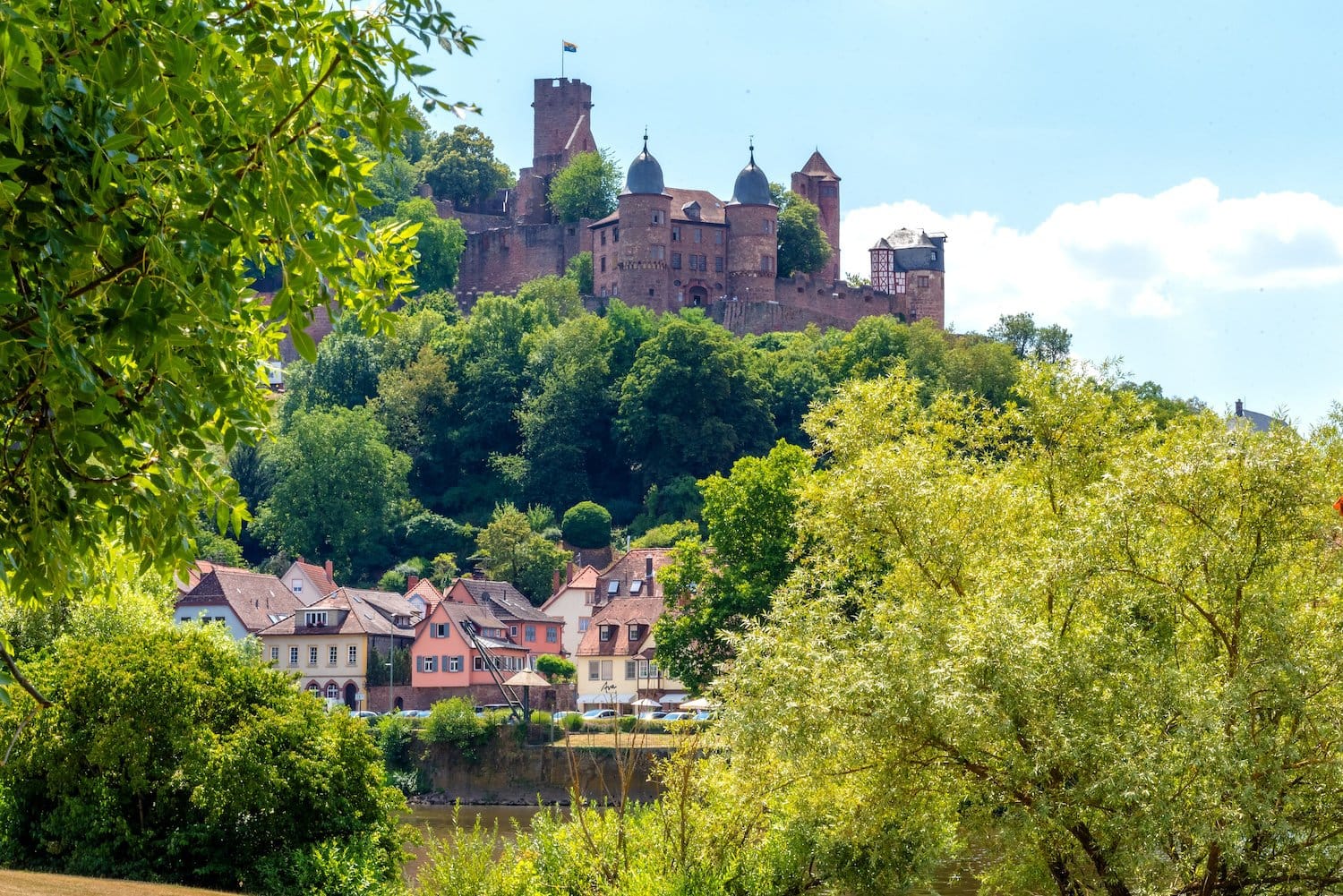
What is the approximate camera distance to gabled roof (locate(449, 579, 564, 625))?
80.4 meters

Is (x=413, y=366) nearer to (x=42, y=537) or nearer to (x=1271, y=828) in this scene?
(x=1271, y=828)

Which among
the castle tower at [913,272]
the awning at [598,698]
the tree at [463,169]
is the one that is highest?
the tree at [463,169]

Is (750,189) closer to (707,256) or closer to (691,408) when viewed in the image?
(707,256)

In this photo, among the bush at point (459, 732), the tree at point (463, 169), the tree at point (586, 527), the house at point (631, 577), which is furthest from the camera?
the tree at point (463, 169)

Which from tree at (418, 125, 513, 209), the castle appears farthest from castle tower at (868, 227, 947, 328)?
tree at (418, 125, 513, 209)

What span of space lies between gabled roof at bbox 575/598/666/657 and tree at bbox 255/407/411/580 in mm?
22977

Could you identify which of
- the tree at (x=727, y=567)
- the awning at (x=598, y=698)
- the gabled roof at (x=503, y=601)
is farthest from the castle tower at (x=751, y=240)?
the tree at (x=727, y=567)

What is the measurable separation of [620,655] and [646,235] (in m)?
53.3

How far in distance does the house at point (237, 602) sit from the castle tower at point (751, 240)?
52.3 meters

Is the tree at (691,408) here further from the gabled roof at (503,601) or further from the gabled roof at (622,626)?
the gabled roof at (622,626)

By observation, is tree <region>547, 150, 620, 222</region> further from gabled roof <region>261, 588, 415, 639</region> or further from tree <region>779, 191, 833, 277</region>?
gabled roof <region>261, 588, 415, 639</region>

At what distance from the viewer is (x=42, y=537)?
28.4 feet

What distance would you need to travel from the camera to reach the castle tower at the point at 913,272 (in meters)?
130

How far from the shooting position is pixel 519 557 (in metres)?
A: 90.6
